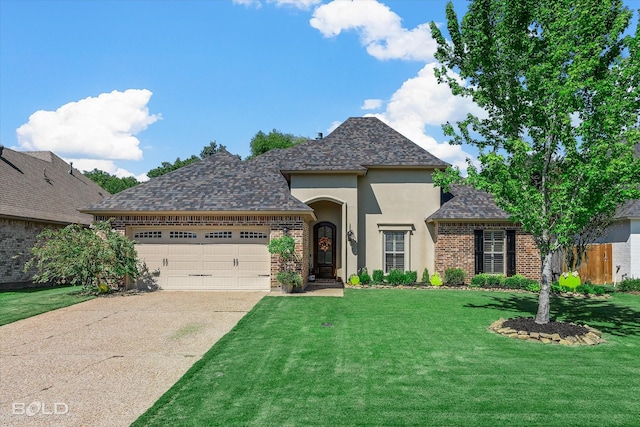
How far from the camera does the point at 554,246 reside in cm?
892

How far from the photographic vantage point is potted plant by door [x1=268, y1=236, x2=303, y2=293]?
1400 centimetres

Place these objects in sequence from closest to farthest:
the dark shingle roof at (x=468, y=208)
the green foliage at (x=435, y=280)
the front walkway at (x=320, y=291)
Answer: the front walkway at (x=320, y=291) < the green foliage at (x=435, y=280) < the dark shingle roof at (x=468, y=208)

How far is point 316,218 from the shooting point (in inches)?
699

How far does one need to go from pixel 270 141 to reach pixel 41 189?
37.7 metres

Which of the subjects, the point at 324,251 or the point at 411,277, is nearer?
the point at 411,277

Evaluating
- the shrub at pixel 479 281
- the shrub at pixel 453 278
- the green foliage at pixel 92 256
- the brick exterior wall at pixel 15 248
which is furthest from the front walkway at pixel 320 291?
the brick exterior wall at pixel 15 248

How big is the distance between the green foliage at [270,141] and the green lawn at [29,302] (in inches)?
1614

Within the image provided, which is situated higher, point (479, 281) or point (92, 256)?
point (92, 256)

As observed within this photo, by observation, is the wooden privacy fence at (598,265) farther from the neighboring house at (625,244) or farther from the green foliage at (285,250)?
the green foliage at (285,250)

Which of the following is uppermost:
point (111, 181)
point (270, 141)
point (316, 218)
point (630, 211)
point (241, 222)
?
point (270, 141)

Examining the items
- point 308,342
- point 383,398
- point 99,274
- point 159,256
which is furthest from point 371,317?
point 99,274

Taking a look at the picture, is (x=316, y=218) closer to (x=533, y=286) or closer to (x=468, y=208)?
(x=468, y=208)

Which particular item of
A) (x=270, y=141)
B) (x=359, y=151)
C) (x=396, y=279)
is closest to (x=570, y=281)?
(x=396, y=279)

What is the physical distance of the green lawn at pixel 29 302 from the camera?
10703 mm
